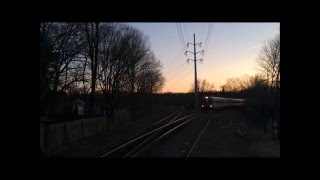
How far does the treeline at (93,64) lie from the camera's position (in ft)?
81.7

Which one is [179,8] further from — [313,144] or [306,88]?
[313,144]

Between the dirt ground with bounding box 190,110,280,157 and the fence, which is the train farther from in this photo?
the dirt ground with bounding box 190,110,280,157

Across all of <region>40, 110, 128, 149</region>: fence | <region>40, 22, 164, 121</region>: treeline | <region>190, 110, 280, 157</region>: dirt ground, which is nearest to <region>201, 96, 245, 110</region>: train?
<region>40, 22, 164, 121</region>: treeline

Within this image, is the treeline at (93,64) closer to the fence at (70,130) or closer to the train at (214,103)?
the fence at (70,130)

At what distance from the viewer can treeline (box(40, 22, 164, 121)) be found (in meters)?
24.9

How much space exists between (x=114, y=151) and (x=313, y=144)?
54.0 ft

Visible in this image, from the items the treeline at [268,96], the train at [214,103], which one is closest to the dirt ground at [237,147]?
the treeline at [268,96]

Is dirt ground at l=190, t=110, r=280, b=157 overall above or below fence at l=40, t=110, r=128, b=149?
below

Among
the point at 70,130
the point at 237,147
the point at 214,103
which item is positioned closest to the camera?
the point at 70,130

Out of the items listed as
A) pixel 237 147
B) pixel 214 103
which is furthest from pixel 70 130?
pixel 214 103

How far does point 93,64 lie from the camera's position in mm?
36906

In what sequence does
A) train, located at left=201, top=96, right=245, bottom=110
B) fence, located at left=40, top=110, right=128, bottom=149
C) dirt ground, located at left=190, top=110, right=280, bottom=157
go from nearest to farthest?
fence, located at left=40, top=110, right=128, bottom=149, dirt ground, located at left=190, top=110, right=280, bottom=157, train, located at left=201, top=96, right=245, bottom=110

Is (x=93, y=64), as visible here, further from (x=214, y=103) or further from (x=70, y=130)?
(x=214, y=103)

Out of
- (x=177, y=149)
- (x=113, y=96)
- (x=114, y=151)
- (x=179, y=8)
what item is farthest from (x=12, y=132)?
(x=113, y=96)
